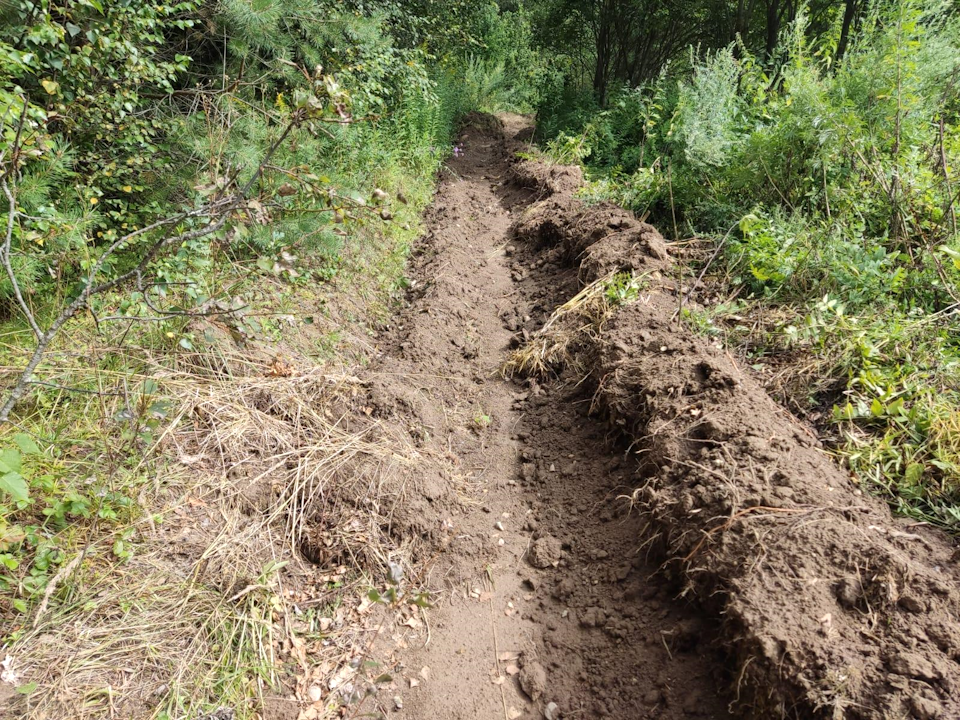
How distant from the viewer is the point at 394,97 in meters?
6.79

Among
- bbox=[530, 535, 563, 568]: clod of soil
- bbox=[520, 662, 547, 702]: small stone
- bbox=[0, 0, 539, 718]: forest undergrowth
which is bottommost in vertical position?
bbox=[520, 662, 547, 702]: small stone

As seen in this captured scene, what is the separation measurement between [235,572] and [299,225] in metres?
2.40

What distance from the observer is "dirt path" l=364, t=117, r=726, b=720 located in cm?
239

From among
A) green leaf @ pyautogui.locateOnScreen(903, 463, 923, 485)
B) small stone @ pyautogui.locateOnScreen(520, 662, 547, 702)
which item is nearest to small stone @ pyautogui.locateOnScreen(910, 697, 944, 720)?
green leaf @ pyautogui.locateOnScreen(903, 463, 923, 485)

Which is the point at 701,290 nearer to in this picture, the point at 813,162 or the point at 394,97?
the point at 813,162

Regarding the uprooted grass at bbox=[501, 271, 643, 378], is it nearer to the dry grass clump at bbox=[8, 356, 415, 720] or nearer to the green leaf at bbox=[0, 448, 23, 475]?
the dry grass clump at bbox=[8, 356, 415, 720]

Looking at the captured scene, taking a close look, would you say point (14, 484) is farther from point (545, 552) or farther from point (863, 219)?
point (863, 219)

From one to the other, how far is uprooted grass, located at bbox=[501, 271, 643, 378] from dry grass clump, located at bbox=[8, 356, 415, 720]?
1278 millimetres

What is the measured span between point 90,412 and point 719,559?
2.90 m

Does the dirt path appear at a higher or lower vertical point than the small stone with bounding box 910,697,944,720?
lower

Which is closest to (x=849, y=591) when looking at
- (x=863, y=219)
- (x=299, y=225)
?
(x=863, y=219)

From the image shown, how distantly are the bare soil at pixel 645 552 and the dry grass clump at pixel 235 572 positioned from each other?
0.26 m

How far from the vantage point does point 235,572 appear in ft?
8.04

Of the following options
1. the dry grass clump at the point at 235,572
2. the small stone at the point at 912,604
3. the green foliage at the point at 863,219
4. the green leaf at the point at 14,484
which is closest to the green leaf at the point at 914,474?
the green foliage at the point at 863,219
